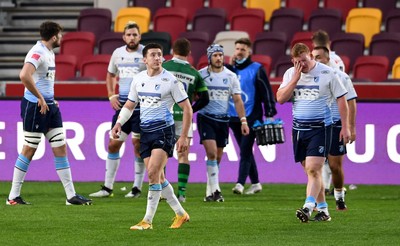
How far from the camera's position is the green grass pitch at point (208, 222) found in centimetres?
1165

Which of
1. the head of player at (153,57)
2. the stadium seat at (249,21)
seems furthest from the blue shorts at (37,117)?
the stadium seat at (249,21)

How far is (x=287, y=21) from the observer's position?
2456cm

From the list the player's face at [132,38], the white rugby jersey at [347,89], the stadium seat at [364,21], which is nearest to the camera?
the white rugby jersey at [347,89]

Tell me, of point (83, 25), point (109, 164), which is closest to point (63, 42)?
point (83, 25)

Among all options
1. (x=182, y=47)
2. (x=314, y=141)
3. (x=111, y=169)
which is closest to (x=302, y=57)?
(x=314, y=141)

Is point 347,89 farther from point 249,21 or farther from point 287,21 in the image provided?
point 249,21

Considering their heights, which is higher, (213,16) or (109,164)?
(213,16)

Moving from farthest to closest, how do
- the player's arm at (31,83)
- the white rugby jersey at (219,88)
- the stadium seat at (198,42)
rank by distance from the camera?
the stadium seat at (198,42)
the white rugby jersey at (219,88)
the player's arm at (31,83)

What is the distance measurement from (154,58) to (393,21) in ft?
39.2

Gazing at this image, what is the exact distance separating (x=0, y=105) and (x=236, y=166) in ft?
12.7

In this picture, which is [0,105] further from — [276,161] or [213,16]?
[213,16]

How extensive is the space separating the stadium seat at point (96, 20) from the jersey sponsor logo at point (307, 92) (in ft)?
41.1

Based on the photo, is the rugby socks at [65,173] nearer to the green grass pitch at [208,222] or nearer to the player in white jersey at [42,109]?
the player in white jersey at [42,109]

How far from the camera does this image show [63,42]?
81.9 feet
